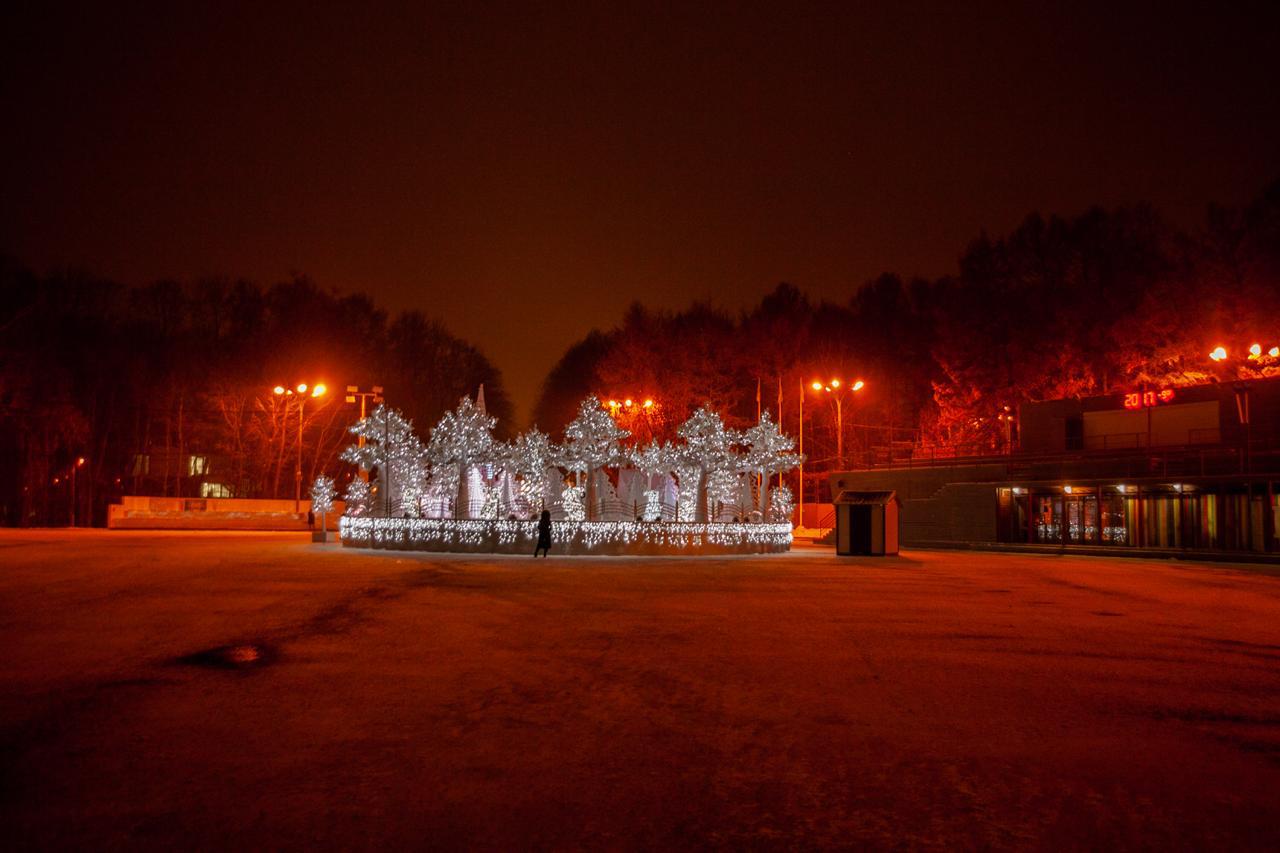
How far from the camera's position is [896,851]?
15.4ft

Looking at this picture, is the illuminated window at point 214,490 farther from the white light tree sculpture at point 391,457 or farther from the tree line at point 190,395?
the white light tree sculpture at point 391,457

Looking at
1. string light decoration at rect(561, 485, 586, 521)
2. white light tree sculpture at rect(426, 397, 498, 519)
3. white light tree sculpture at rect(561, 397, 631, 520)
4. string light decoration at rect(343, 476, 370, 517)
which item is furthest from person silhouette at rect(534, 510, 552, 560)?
string light decoration at rect(343, 476, 370, 517)

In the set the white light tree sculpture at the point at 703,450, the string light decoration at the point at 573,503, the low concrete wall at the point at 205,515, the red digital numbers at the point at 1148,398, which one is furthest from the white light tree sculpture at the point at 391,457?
the red digital numbers at the point at 1148,398

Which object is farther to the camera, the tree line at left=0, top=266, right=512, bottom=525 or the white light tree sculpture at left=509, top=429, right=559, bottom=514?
the tree line at left=0, top=266, right=512, bottom=525

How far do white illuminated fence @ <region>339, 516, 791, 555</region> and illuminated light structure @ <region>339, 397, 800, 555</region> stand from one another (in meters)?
0.03

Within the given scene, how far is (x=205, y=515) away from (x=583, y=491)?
26904mm

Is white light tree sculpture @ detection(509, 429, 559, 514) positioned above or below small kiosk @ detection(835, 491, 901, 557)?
above

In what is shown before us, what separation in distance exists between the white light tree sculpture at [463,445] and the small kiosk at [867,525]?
12.1m

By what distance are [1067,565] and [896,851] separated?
88.6ft

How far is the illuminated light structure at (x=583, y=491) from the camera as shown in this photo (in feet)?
97.5

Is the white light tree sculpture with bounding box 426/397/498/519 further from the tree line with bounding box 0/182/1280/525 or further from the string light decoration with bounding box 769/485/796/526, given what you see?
the tree line with bounding box 0/182/1280/525

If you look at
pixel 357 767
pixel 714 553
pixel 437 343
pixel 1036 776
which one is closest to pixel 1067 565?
pixel 714 553

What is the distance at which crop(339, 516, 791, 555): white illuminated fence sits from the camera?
29312 mm

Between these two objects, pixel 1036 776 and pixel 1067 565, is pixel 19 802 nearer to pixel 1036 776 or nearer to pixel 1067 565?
pixel 1036 776
